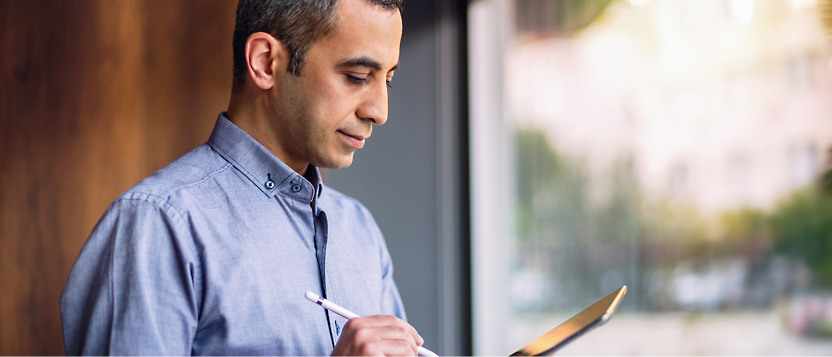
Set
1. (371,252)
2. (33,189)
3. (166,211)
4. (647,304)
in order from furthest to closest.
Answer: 1. (647,304)
2. (371,252)
3. (33,189)
4. (166,211)

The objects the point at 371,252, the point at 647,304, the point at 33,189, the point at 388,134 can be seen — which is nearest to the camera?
the point at 33,189

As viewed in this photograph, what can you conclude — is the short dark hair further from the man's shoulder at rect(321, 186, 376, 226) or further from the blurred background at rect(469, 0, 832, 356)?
the blurred background at rect(469, 0, 832, 356)

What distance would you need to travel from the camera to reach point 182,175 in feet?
2.92

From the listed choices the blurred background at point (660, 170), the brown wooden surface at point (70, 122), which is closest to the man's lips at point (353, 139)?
the brown wooden surface at point (70, 122)

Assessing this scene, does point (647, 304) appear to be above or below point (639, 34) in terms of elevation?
below

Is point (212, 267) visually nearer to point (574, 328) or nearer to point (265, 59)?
point (265, 59)

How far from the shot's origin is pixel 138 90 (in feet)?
4.07

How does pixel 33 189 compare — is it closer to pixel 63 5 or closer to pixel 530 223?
pixel 63 5

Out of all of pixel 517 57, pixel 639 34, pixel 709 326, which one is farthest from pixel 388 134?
pixel 709 326

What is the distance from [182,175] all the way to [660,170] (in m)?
1.22

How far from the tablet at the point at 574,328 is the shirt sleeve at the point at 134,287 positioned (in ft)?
1.68

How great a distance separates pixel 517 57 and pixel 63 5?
1230 mm

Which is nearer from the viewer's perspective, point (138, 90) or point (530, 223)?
point (138, 90)

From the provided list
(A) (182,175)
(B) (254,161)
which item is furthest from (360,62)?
(A) (182,175)
